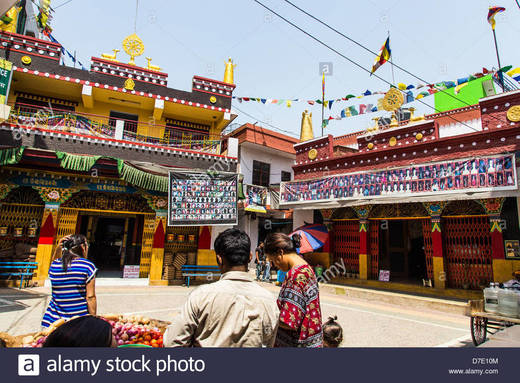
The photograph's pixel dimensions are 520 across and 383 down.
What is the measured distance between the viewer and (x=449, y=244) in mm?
10844

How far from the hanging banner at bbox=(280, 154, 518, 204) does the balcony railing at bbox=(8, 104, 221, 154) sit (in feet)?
19.2

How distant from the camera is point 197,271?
1417 centimetres

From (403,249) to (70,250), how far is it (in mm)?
13930

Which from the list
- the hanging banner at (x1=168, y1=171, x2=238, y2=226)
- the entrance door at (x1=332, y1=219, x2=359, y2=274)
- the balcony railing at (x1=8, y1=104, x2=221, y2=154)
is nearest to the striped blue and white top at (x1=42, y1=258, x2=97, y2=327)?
the hanging banner at (x1=168, y1=171, x2=238, y2=226)

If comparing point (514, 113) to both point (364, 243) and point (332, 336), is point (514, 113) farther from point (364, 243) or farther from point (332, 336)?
point (332, 336)

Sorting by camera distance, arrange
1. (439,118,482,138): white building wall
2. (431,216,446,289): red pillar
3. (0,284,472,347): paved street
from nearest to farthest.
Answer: (0,284,472,347): paved street, (431,216,446,289): red pillar, (439,118,482,138): white building wall

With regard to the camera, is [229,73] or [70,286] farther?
[229,73]

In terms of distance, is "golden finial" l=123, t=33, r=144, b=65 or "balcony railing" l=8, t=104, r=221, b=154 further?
"golden finial" l=123, t=33, r=144, b=65

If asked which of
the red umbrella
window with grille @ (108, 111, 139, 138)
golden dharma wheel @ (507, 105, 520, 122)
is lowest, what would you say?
the red umbrella

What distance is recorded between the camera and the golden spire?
17.2 m

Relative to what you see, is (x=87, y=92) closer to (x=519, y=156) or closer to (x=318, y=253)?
(x=318, y=253)

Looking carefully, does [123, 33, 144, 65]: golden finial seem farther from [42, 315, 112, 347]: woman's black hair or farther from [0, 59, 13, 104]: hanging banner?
[42, 315, 112, 347]: woman's black hair

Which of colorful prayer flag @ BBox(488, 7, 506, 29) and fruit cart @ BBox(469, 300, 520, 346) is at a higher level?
colorful prayer flag @ BBox(488, 7, 506, 29)

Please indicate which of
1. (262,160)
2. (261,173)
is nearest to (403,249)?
(261,173)
